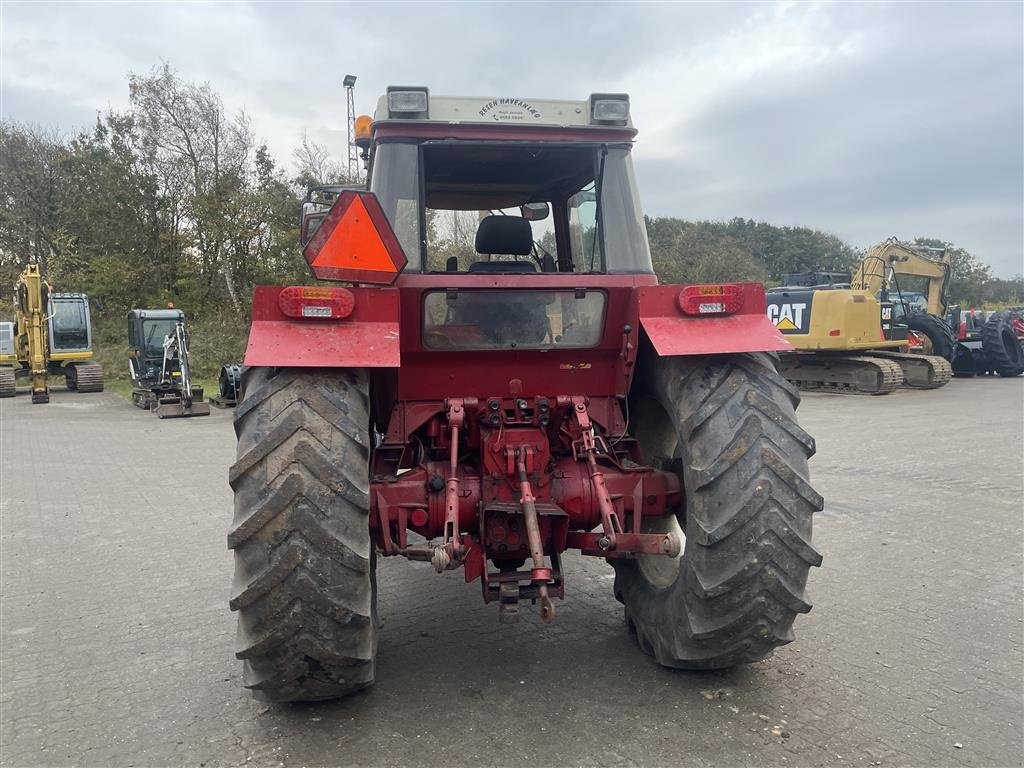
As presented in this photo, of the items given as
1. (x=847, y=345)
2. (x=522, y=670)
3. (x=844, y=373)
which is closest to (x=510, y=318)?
(x=522, y=670)

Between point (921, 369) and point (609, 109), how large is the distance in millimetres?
16132

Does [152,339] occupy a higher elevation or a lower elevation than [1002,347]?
higher

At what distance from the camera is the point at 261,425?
2.94 m

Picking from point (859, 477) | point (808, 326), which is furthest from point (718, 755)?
point (808, 326)

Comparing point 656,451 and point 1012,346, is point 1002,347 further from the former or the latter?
point 656,451

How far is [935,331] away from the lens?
19.0 metres

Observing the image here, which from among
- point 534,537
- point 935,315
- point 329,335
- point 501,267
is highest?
point 501,267

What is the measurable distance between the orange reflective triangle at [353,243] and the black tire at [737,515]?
1452mm

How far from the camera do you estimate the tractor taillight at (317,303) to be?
3131 millimetres

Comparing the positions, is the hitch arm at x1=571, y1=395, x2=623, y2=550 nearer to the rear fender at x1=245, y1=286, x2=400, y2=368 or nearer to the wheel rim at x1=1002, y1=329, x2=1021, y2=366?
the rear fender at x1=245, y1=286, x2=400, y2=368

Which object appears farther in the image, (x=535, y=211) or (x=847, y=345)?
(x=847, y=345)

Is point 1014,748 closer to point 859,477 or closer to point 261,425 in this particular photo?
point 261,425

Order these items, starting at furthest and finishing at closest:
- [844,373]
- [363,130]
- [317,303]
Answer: [844,373], [363,130], [317,303]

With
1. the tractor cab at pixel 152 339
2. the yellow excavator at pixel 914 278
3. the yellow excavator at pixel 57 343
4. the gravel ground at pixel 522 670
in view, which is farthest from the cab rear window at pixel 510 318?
the yellow excavator at pixel 57 343
